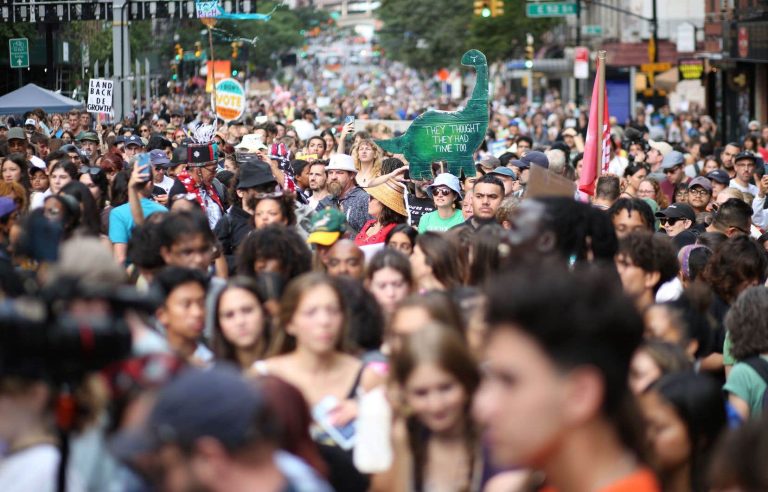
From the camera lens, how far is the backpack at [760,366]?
6.35 meters

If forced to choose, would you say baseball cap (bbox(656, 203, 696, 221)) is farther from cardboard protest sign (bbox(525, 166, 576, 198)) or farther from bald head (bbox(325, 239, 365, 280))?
bald head (bbox(325, 239, 365, 280))

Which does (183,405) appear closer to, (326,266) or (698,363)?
(698,363)

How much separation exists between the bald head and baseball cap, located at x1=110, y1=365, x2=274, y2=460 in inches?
176

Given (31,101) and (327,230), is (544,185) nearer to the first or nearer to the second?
(327,230)

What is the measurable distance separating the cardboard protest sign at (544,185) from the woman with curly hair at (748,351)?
124cm

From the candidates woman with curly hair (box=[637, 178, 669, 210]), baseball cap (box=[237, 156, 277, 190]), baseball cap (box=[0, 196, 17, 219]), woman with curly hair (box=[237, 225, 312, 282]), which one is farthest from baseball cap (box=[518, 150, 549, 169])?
woman with curly hair (box=[237, 225, 312, 282])

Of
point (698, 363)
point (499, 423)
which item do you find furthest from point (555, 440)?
point (698, 363)

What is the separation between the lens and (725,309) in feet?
26.5

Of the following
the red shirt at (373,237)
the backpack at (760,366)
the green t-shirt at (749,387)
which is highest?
the red shirt at (373,237)

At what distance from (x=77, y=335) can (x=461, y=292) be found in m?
2.96

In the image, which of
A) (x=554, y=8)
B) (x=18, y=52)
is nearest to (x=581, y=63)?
(x=554, y=8)

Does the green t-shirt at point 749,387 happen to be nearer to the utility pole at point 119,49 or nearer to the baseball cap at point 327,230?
the baseball cap at point 327,230

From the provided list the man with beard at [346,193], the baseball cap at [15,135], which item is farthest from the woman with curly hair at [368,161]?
the baseball cap at [15,135]

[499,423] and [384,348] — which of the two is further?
[384,348]
